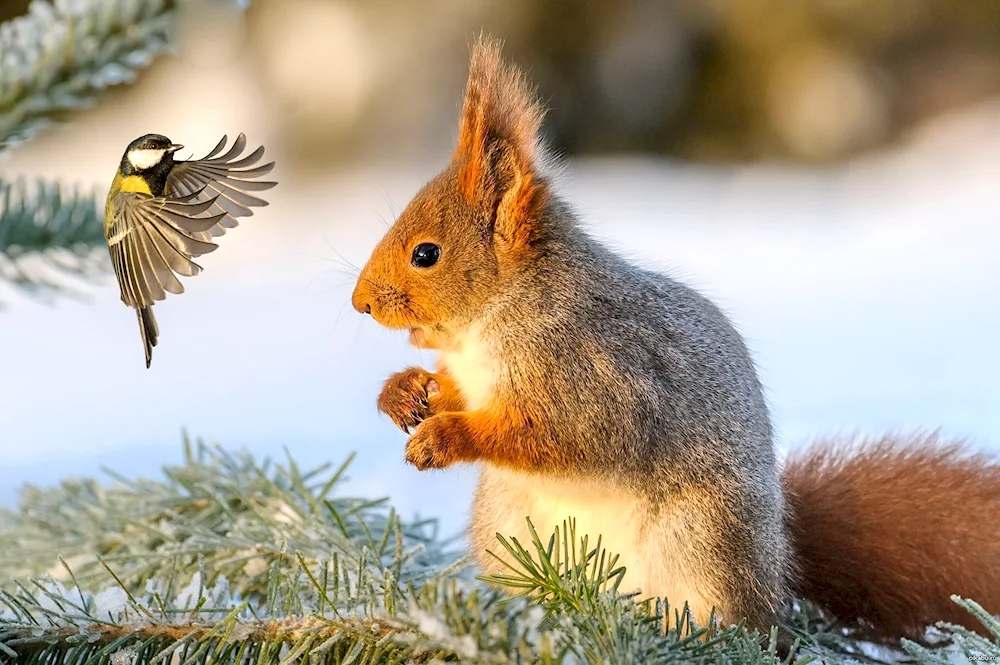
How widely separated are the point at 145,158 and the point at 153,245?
50 millimetres

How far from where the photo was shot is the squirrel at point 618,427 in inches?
29.2

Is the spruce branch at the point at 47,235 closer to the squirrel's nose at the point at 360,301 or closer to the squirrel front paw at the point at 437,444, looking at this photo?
the squirrel's nose at the point at 360,301

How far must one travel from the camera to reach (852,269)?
263 centimetres

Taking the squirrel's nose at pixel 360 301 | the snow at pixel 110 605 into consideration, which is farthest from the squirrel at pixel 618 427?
the snow at pixel 110 605

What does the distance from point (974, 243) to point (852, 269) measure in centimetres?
33

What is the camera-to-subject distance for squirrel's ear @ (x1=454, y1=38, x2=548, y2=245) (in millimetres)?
794

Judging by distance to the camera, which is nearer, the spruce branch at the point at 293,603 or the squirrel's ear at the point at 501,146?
the spruce branch at the point at 293,603

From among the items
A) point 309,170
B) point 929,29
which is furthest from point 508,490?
point 929,29

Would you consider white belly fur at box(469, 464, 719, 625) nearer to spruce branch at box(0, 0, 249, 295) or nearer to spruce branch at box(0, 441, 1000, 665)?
spruce branch at box(0, 441, 1000, 665)

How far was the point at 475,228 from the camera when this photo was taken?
0.81 metres

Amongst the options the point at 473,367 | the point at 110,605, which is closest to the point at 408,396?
the point at 473,367

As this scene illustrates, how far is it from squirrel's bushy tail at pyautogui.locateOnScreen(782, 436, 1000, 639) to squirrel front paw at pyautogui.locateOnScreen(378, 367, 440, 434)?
31 centimetres

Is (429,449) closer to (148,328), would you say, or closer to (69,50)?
(148,328)

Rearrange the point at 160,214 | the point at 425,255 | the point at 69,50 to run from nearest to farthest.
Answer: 1. the point at 160,214
2. the point at 69,50
3. the point at 425,255
